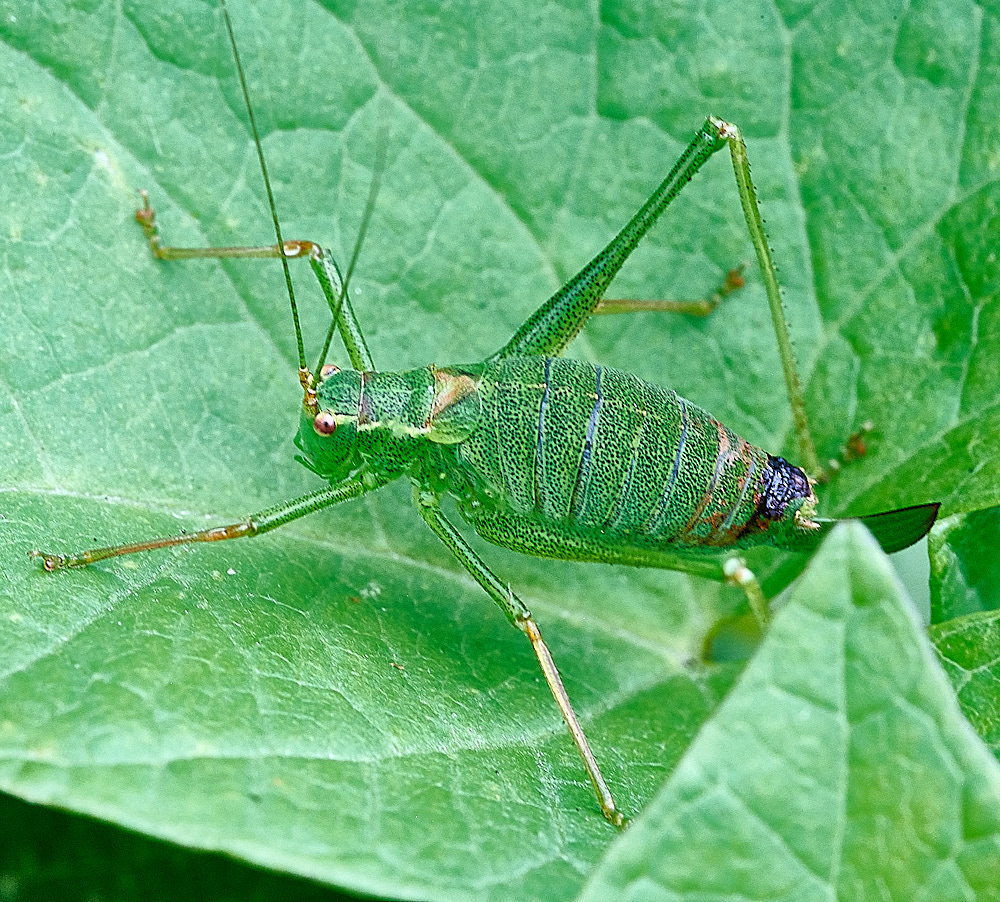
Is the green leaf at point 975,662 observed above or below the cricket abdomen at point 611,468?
below

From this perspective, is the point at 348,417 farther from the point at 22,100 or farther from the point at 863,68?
the point at 863,68

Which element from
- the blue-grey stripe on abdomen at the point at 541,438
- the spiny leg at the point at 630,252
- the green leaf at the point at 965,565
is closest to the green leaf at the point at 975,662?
the green leaf at the point at 965,565

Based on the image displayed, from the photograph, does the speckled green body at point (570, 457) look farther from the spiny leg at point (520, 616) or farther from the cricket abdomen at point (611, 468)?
the spiny leg at point (520, 616)

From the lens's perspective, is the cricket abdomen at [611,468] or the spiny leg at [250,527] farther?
the cricket abdomen at [611,468]

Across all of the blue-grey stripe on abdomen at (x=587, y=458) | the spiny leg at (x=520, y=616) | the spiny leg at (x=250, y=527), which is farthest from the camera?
the blue-grey stripe on abdomen at (x=587, y=458)

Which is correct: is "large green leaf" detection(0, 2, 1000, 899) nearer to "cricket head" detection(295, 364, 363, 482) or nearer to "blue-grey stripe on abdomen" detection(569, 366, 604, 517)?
"cricket head" detection(295, 364, 363, 482)

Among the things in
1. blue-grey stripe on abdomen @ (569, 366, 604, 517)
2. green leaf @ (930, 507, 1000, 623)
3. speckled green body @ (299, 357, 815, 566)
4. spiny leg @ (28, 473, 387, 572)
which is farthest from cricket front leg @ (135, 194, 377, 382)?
green leaf @ (930, 507, 1000, 623)

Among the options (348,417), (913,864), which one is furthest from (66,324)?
(913,864)
